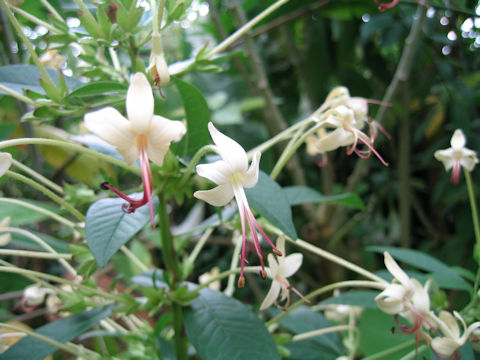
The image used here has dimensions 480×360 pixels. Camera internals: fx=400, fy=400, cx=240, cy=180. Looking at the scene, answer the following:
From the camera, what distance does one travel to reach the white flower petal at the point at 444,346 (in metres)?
0.35

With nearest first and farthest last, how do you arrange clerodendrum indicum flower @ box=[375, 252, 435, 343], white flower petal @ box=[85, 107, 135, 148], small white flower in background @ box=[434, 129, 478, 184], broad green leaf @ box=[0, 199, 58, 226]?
white flower petal @ box=[85, 107, 135, 148] → clerodendrum indicum flower @ box=[375, 252, 435, 343] → small white flower in background @ box=[434, 129, 478, 184] → broad green leaf @ box=[0, 199, 58, 226]

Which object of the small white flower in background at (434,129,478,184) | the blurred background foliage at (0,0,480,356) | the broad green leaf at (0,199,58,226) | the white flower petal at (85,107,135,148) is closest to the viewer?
the white flower petal at (85,107,135,148)

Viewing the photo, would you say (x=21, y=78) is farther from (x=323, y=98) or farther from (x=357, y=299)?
(x=323, y=98)

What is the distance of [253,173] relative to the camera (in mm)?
291

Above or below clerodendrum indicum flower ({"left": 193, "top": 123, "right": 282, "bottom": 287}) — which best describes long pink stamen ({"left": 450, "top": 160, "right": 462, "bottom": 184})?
below

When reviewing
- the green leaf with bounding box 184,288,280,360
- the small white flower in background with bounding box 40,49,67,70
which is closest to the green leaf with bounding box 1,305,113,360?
Answer: the green leaf with bounding box 184,288,280,360

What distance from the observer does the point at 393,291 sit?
0.36 m

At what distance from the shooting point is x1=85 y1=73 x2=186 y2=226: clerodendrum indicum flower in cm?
26

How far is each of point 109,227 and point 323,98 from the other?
39.2 inches

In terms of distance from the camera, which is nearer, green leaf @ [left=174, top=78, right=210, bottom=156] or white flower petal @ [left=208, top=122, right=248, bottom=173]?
white flower petal @ [left=208, top=122, right=248, bottom=173]

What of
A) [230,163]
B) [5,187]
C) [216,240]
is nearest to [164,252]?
[230,163]

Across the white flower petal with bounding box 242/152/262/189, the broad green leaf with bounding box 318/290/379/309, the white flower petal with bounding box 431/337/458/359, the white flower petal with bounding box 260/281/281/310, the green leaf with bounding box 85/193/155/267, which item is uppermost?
the white flower petal with bounding box 242/152/262/189

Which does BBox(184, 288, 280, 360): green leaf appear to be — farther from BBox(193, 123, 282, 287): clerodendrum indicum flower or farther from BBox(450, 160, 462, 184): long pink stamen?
BBox(450, 160, 462, 184): long pink stamen

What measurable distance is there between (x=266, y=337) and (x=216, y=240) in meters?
0.76
